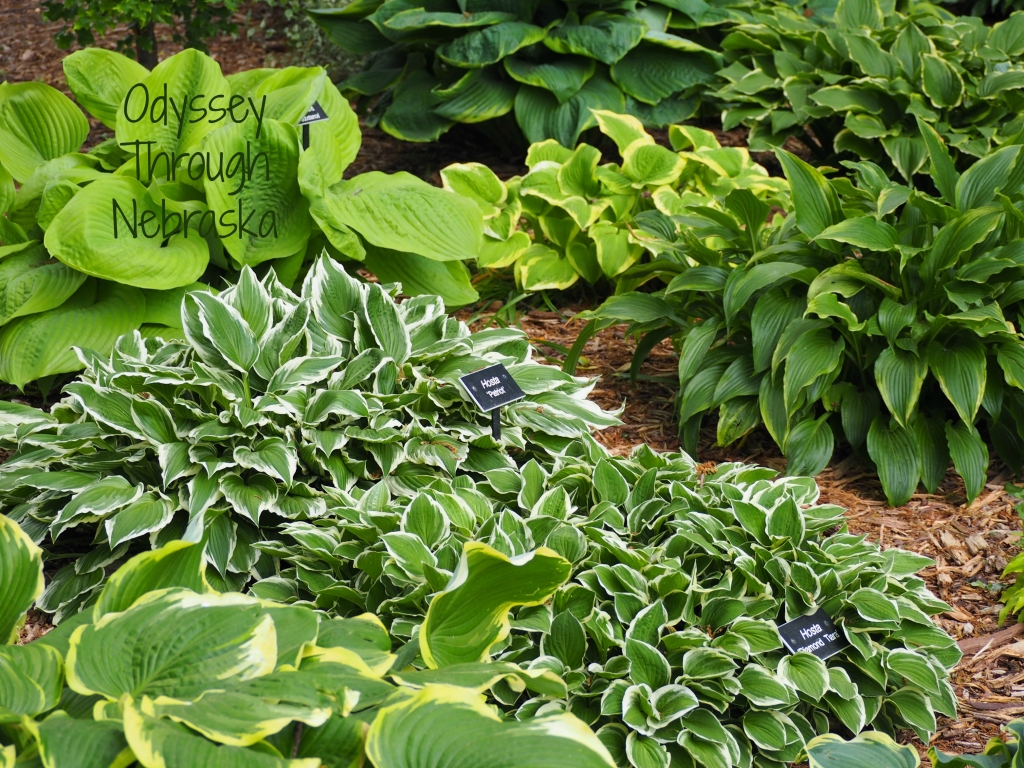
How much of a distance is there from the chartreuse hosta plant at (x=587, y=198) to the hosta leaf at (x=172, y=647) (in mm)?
2968

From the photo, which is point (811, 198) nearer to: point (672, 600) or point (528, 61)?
point (672, 600)

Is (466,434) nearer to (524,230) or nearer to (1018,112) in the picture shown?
(524,230)

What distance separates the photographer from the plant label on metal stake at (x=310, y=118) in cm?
369

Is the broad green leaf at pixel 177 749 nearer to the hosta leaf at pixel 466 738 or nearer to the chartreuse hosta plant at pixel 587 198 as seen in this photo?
the hosta leaf at pixel 466 738

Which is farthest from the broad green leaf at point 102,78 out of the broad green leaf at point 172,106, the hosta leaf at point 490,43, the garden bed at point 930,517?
the hosta leaf at point 490,43

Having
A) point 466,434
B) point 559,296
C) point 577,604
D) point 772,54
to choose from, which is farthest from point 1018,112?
point 577,604

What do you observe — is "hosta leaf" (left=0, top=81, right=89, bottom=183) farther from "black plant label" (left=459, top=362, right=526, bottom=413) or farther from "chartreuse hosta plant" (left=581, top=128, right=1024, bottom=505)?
"chartreuse hosta plant" (left=581, top=128, right=1024, bottom=505)

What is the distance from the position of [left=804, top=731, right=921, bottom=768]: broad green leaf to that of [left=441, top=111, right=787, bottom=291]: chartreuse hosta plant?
8.64 ft

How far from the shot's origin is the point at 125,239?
3.27m

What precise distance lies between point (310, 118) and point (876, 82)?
9.41 feet

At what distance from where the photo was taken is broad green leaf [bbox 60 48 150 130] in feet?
12.4

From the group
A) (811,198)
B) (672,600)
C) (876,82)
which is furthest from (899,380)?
(876,82)

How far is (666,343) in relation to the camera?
430 centimetres

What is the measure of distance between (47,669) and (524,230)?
3670 mm
